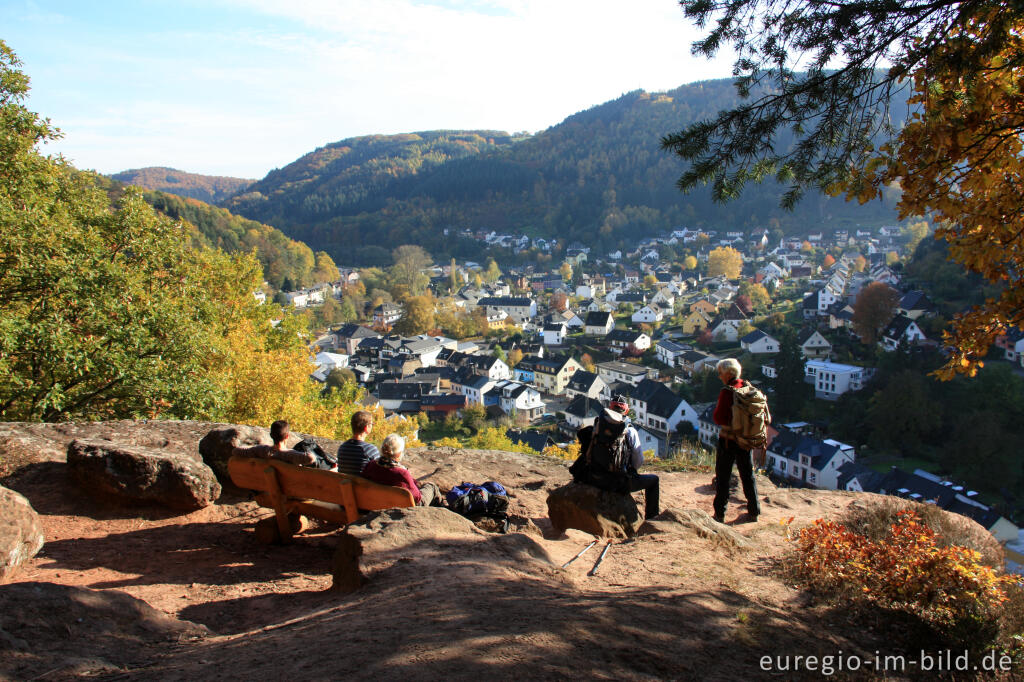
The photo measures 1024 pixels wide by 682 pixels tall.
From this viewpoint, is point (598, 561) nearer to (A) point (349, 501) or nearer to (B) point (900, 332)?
(A) point (349, 501)

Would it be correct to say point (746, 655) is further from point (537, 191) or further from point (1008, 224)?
point (537, 191)

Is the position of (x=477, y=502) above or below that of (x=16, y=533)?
below

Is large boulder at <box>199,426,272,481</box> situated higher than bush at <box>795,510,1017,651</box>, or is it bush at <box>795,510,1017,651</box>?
large boulder at <box>199,426,272,481</box>

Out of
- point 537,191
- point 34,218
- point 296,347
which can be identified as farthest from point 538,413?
point 537,191

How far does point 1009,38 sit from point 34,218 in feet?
37.2

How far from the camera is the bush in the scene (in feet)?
11.5

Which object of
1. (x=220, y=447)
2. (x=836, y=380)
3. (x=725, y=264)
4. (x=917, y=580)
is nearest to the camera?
(x=917, y=580)

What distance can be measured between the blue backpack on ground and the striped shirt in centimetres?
87

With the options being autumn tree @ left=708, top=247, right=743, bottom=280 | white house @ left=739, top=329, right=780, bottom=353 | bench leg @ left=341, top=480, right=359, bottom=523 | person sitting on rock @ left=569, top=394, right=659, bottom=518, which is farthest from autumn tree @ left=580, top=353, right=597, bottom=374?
bench leg @ left=341, top=480, right=359, bottom=523

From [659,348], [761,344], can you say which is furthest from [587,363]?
[761,344]

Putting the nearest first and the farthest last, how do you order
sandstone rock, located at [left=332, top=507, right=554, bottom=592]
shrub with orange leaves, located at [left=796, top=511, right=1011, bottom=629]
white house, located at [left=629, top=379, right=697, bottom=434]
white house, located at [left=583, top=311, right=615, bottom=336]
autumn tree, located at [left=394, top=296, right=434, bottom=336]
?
shrub with orange leaves, located at [left=796, top=511, right=1011, bottom=629] < sandstone rock, located at [left=332, top=507, right=554, bottom=592] < white house, located at [left=629, top=379, right=697, bottom=434] < white house, located at [left=583, top=311, right=615, bottom=336] < autumn tree, located at [left=394, top=296, right=434, bottom=336]

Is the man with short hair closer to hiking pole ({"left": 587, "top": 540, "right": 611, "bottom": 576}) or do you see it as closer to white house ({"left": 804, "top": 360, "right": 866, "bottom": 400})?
hiking pole ({"left": 587, "top": 540, "right": 611, "bottom": 576})

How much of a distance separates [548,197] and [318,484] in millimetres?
154351

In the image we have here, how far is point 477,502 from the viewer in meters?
5.29
